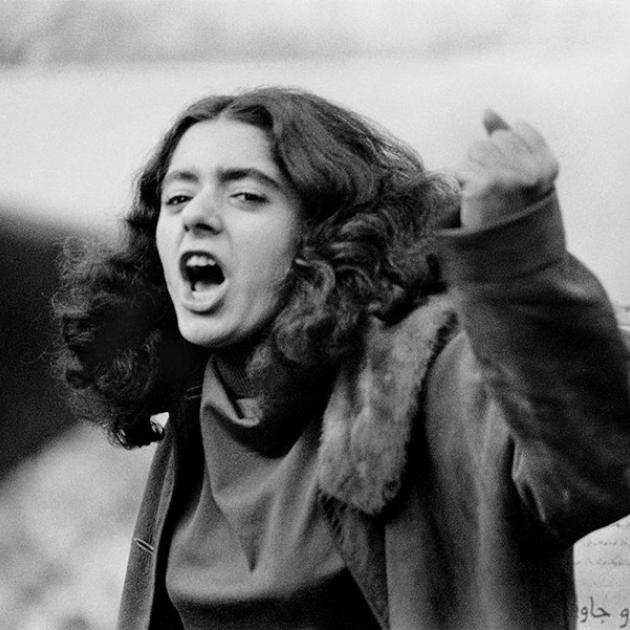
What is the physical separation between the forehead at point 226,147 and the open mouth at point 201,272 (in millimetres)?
84

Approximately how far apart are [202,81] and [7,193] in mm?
324

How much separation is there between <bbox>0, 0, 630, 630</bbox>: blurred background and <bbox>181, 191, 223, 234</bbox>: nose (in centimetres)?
40

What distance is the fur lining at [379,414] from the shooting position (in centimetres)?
92

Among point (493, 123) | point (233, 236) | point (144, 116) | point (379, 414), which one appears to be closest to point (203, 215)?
point (233, 236)

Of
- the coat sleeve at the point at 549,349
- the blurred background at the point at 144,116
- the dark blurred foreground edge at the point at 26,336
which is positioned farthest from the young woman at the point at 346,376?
the dark blurred foreground edge at the point at 26,336

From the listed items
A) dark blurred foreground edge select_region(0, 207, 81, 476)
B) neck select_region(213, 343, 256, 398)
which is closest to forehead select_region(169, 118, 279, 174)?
neck select_region(213, 343, 256, 398)

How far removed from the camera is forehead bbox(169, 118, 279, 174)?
1079 mm

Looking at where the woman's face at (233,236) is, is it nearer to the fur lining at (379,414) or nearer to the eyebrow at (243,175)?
the eyebrow at (243,175)

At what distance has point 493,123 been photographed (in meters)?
0.76

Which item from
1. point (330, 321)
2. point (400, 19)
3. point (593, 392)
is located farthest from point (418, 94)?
point (593, 392)

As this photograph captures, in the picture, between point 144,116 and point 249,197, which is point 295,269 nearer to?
point 249,197

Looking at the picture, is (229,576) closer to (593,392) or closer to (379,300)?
(379,300)

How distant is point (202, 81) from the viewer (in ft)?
5.30

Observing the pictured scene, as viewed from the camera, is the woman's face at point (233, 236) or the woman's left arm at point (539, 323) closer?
the woman's left arm at point (539, 323)
